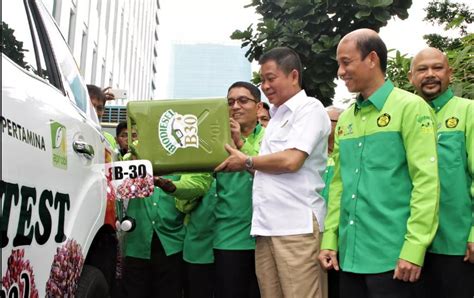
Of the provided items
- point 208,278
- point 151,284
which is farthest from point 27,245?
point 151,284

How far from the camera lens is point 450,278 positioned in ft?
7.88

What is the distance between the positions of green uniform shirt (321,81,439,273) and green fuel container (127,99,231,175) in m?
0.67

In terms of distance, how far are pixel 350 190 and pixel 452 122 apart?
793 millimetres

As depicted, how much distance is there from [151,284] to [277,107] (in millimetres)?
1841

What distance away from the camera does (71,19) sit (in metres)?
15.0

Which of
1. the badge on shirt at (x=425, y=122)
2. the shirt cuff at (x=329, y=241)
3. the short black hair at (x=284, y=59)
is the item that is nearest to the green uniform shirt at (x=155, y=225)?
the short black hair at (x=284, y=59)

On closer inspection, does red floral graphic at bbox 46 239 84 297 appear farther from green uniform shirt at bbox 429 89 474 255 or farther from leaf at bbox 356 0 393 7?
leaf at bbox 356 0 393 7

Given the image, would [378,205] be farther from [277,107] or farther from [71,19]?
[71,19]

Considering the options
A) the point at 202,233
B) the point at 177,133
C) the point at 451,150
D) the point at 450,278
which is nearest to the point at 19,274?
the point at 177,133

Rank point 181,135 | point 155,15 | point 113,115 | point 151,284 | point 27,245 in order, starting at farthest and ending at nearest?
point 155,15
point 113,115
point 151,284
point 181,135
point 27,245

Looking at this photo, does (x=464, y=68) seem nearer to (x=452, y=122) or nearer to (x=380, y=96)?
(x=452, y=122)

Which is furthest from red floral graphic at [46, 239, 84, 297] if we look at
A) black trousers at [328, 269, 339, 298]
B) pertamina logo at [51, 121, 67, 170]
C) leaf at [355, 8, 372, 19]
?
leaf at [355, 8, 372, 19]

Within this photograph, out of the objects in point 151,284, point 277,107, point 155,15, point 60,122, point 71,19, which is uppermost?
point 155,15

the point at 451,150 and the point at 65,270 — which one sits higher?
the point at 451,150
